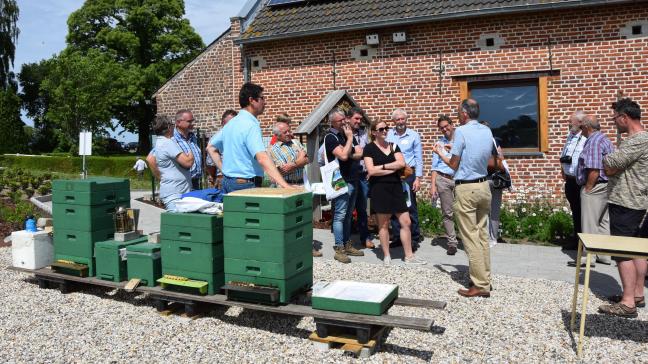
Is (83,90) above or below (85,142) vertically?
above

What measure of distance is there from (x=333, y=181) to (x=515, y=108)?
6.01 meters

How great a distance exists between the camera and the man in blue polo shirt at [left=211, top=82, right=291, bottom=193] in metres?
5.18

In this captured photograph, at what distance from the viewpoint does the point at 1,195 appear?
1450cm

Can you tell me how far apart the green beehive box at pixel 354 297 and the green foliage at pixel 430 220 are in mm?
4855

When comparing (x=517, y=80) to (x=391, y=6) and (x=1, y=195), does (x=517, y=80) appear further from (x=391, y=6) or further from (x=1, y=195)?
(x=1, y=195)

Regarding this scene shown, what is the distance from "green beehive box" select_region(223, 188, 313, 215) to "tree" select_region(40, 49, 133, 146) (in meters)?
32.2

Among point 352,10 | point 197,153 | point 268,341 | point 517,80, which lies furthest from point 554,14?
point 268,341

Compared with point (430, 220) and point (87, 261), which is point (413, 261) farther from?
point (87, 261)

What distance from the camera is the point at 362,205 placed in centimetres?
806

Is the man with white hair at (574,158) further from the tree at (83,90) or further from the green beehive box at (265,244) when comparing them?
the tree at (83,90)

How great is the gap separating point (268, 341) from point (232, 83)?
11.6 meters

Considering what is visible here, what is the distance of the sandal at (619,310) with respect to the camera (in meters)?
4.97

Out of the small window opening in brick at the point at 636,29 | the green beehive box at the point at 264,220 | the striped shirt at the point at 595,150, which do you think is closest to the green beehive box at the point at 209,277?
the green beehive box at the point at 264,220

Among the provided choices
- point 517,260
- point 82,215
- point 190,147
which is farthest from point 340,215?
point 82,215
